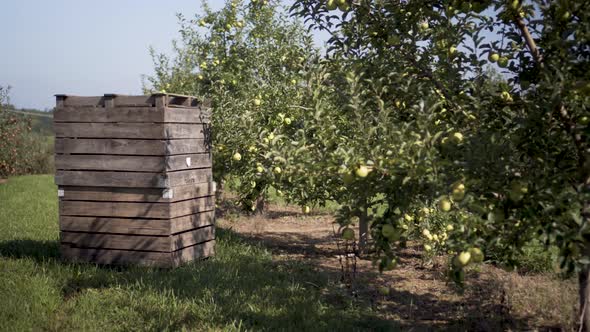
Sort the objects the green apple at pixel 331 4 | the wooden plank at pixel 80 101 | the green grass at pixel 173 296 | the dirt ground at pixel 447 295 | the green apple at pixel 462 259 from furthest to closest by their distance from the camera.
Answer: the wooden plank at pixel 80 101, the dirt ground at pixel 447 295, the green grass at pixel 173 296, the green apple at pixel 331 4, the green apple at pixel 462 259

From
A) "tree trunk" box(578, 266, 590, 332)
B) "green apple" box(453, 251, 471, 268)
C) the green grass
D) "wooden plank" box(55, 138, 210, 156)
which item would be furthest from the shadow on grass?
"green apple" box(453, 251, 471, 268)

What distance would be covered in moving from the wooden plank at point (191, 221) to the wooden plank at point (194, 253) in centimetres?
22

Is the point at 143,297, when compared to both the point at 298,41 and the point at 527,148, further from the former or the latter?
the point at 298,41

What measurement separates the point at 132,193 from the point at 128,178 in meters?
0.16

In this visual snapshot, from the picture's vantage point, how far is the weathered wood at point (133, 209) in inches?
206

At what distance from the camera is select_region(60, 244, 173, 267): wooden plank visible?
526 centimetres

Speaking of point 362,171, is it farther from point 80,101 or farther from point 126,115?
point 80,101

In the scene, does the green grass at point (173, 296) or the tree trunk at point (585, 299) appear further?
the green grass at point (173, 296)

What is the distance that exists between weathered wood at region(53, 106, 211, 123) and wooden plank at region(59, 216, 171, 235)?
1.00 meters

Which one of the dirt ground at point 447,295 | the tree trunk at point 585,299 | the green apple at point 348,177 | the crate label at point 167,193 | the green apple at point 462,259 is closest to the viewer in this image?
the green apple at point 462,259

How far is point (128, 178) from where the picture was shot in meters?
5.30

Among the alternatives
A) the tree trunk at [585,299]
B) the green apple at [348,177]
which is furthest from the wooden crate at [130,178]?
the tree trunk at [585,299]

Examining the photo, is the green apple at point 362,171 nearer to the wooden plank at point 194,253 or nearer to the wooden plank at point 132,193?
the wooden plank at point 132,193

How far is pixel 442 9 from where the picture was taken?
3688 millimetres
